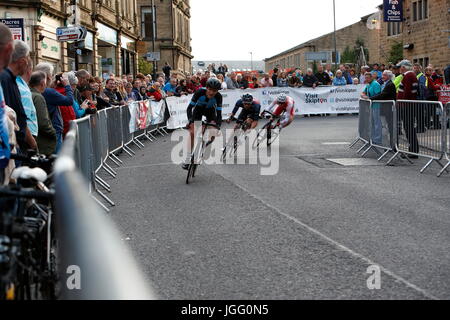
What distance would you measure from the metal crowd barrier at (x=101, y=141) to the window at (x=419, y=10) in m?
32.5

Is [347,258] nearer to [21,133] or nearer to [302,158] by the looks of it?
[21,133]

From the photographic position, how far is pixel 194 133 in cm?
1314

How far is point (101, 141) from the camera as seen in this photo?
12.4m

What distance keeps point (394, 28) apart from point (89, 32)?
97.2ft

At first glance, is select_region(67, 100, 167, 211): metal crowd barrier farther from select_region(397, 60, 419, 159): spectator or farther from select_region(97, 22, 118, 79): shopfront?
select_region(97, 22, 118, 79): shopfront

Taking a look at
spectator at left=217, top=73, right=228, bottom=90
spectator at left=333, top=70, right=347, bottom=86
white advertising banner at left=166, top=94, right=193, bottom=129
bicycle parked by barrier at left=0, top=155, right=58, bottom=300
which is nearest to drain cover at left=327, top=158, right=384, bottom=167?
bicycle parked by barrier at left=0, top=155, right=58, bottom=300

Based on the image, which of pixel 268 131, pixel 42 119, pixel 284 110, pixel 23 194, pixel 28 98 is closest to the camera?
pixel 23 194

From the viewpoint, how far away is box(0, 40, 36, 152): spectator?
22.0 ft

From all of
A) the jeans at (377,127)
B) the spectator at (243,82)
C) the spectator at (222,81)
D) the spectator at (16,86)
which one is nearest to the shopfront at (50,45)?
the spectator at (222,81)

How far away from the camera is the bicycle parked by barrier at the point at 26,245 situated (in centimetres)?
304

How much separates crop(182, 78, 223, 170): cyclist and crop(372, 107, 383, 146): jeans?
4.06 m

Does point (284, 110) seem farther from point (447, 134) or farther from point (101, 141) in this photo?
point (101, 141)

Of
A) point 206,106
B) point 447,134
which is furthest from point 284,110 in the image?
point 447,134
